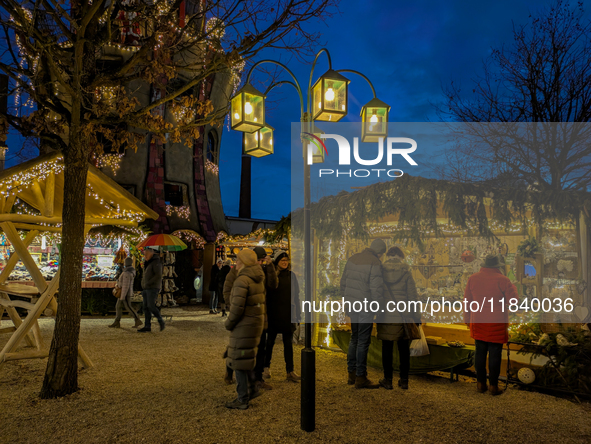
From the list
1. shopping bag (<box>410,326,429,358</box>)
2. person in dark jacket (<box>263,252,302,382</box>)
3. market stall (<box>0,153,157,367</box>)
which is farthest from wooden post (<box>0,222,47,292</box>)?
shopping bag (<box>410,326,429,358</box>)

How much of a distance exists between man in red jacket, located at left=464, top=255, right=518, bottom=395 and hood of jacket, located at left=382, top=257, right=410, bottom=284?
964mm

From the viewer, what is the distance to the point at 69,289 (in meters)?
4.84

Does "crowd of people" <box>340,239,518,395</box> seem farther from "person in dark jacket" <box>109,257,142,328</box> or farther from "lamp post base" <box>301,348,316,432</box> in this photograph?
"person in dark jacket" <box>109,257,142,328</box>

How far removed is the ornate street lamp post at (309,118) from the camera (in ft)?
12.9

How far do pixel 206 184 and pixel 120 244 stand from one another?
7.63 m

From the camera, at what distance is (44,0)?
4.73 metres

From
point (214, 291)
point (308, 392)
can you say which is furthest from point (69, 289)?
point (214, 291)

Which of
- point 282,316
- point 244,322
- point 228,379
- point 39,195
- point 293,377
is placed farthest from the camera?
point 39,195

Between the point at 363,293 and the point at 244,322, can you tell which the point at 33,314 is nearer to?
the point at 244,322

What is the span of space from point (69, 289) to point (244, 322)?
2176 mm

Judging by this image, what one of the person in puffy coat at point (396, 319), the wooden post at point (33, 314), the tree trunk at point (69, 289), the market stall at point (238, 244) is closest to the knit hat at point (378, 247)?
the person in puffy coat at point (396, 319)

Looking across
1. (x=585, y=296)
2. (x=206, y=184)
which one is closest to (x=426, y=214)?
(x=585, y=296)

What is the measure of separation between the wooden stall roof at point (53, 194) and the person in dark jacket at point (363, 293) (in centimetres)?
331

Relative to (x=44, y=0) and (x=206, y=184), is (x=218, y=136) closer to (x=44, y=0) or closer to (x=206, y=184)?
(x=206, y=184)
